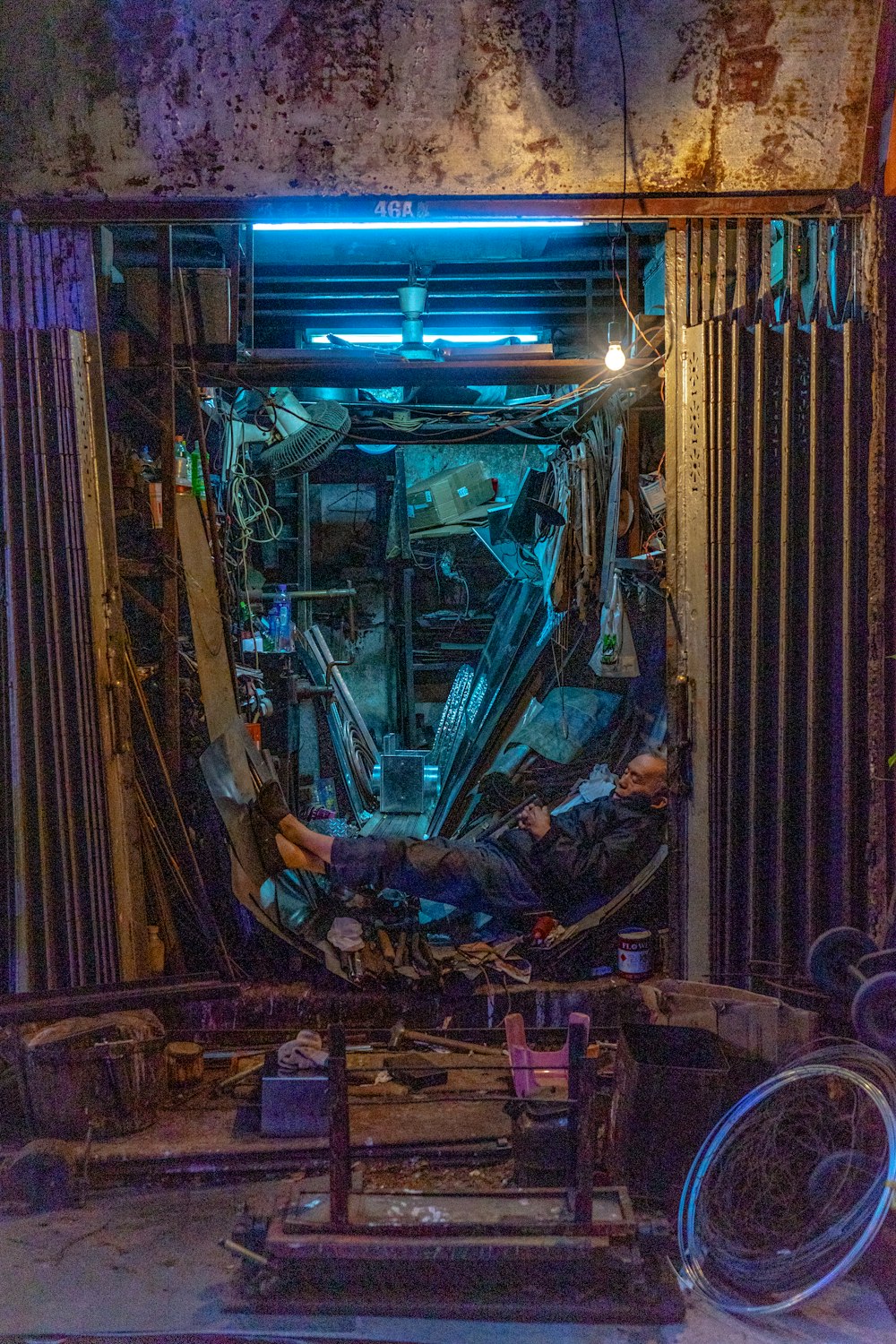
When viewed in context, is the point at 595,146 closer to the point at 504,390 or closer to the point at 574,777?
the point at 504,390

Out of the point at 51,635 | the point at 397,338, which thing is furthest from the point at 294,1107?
the point at 397,338

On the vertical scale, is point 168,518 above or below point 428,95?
below

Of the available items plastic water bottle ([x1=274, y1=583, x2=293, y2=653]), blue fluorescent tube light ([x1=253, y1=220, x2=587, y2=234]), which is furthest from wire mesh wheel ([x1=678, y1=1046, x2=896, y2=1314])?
plastic water bottle ([x1=274, y1=583, x2=293, y2=653])

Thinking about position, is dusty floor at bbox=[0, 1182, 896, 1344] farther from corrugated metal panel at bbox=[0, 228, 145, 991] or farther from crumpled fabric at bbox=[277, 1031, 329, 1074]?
corrugated metal panel at bbox=[0, 228, 145, 991]

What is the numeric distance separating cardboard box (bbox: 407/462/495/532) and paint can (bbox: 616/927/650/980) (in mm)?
6060

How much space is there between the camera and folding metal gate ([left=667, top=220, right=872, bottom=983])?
457cm

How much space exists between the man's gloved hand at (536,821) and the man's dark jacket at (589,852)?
3 cm

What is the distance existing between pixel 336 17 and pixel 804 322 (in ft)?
9.07

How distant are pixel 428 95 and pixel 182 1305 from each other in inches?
207

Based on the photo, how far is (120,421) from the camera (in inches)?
228

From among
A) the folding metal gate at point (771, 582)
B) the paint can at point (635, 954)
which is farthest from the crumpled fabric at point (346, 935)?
the folding metal gate at point (771, 582)

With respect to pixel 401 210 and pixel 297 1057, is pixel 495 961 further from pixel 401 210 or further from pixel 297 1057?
pixel 401 210

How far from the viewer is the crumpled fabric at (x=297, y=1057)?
14.1 feet

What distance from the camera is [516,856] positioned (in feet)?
18.0
